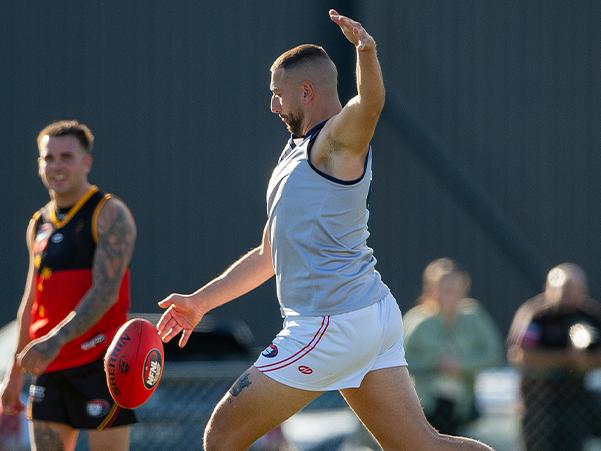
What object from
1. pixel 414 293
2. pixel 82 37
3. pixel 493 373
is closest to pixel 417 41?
pixel 414 293

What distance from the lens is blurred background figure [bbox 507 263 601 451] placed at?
976 cm

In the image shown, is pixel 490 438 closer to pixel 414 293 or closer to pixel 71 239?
pixel 71 239

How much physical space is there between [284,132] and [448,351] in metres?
6.30

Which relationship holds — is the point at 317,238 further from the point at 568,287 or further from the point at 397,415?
the point at 568,287

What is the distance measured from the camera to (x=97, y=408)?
6.68 metres

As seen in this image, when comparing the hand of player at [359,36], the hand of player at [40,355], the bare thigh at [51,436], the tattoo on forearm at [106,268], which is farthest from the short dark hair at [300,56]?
the bare thigh at [51,436]

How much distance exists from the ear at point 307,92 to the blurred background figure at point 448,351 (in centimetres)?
455

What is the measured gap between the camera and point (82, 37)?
15227mm

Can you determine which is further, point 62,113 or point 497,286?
point 497,286

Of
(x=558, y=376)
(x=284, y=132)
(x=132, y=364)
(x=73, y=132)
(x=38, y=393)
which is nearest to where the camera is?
(x=132, y=364)

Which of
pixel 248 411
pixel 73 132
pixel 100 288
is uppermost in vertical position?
pixel 73 132

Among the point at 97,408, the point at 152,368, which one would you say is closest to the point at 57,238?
the point at 97,408

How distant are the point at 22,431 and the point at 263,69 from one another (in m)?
7.93

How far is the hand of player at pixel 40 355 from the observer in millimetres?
6480
